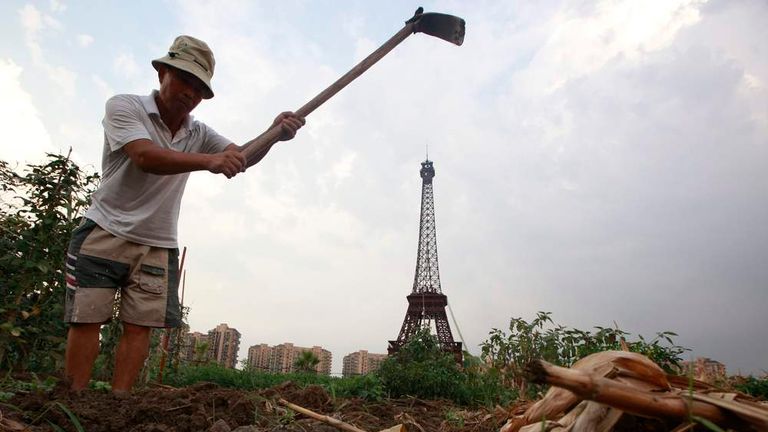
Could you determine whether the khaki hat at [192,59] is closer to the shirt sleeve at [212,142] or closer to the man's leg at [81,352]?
the shirt sleeve at [212,142]

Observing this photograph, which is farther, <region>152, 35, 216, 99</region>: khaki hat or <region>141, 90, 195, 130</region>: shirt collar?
<region>141, 90, 195, 130</region>: shirt collar

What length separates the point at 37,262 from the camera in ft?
Result: 13.7

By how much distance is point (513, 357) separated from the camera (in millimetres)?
5562

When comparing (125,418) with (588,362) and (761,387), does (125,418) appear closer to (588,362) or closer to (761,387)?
(588,362)

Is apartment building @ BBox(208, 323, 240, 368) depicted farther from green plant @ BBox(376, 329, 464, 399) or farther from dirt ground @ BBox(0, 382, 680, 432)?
dirt ground @ BBox(0, 382, 680, 432)

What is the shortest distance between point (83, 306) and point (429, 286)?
31.6 metres

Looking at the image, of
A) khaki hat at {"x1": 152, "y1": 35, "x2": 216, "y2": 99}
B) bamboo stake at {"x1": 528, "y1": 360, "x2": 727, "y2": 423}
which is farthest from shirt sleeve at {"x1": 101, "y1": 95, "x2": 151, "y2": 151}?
bamboo stake at {"x1": 528, "y1": 360, "x2": 727, "y2": 423}

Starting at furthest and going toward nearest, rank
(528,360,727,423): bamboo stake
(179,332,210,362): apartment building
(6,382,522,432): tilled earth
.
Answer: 1. (179,332,210,362): apartment building
2. (6,382,522,432): tilled earth
3. (528,360,727,423): bamboo stake

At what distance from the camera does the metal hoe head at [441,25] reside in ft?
13.0

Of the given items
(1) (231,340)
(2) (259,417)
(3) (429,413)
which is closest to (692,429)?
(2) (259,417)

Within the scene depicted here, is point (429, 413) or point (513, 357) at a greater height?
point (513, 357)

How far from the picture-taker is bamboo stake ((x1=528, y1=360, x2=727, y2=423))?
28.2 inches

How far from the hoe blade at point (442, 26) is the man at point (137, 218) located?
1.80 meters

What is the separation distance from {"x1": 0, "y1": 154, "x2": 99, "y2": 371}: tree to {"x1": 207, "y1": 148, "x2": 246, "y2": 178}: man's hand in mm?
2305
